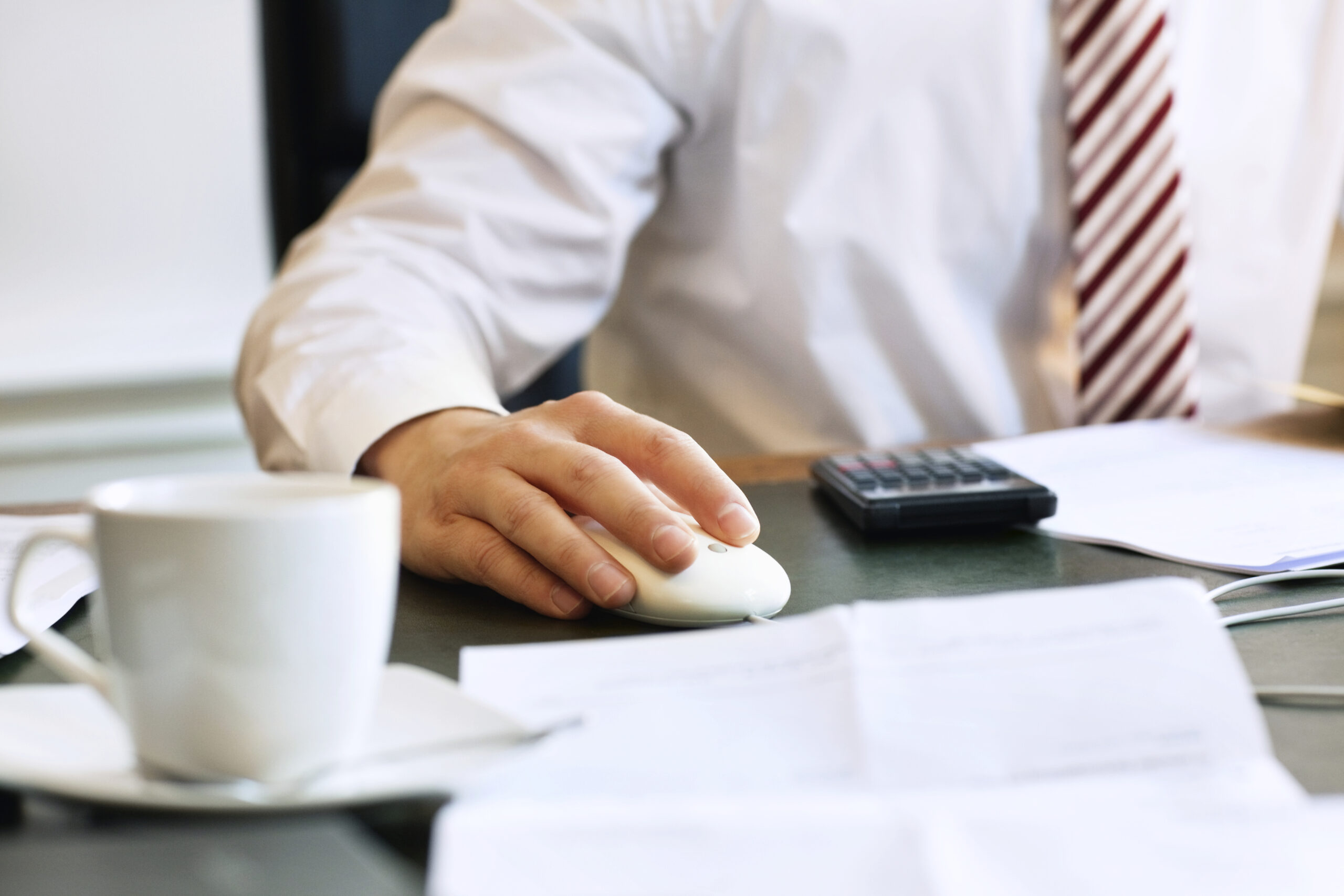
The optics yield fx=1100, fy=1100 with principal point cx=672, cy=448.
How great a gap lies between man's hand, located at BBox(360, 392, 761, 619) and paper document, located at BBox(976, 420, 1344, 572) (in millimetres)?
173

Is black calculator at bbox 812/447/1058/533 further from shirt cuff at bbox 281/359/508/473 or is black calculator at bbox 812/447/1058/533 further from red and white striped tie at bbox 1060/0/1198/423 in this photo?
red and white striped tie at bbox 1060/0/1198/423

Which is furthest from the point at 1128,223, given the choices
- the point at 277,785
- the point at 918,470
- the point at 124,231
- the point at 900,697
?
the point at 124,231

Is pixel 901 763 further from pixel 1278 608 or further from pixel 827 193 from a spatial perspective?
pixel 827 193

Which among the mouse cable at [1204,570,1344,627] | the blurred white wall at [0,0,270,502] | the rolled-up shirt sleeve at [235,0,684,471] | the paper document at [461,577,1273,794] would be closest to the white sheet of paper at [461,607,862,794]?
the paper document at [461,577,1273,794]

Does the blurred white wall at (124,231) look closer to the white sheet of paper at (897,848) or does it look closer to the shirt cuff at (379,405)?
the shirt cuff at (379,405)

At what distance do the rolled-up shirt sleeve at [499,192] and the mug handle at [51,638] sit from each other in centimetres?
41

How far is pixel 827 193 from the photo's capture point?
82 centimetres

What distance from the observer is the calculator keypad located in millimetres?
497

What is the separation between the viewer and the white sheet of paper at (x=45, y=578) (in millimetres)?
356

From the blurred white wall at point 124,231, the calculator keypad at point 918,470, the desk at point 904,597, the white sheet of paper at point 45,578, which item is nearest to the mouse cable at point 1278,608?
the desk at point 904,597

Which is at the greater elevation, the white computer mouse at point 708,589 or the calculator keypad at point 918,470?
the white computer mouse at point 708,589

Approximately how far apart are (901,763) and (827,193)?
2.09 ft

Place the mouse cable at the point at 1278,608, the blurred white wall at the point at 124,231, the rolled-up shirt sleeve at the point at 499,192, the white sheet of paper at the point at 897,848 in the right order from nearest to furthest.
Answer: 1. the white sheet of paper at the point at 897,848
2. the mouse cable at the point at 1278,608
3. the rolled-up shirt sleeve at the point at 499,192
4. the blurred white wall at the point at 124,231

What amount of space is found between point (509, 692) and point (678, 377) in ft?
2.16
